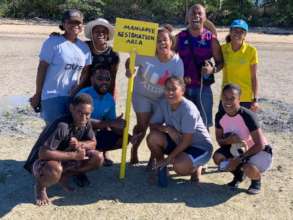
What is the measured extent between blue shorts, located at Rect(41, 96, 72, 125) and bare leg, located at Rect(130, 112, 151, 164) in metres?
0.82

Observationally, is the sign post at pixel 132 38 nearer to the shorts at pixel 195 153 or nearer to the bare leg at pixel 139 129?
the bare leg at pixel 139 129

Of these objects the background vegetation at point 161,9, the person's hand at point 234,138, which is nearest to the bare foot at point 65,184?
the person's hand at point 234,138

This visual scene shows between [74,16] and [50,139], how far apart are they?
126cm

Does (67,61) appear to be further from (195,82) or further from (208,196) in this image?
(208,196)

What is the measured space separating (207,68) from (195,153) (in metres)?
0.89

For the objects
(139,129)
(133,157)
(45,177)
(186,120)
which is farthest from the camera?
(133,157)

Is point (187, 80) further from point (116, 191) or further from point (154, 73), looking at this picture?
point (116, 191)

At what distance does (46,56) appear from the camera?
5543 mm

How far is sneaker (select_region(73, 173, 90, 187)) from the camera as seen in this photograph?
225 inches

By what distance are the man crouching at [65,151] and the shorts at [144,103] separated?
75 centimetres

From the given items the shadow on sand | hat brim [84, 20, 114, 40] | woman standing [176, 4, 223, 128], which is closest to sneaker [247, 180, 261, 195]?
the shadow on sand

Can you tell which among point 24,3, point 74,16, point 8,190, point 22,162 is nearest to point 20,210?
point 8,190

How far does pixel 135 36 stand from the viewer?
5.80 meters

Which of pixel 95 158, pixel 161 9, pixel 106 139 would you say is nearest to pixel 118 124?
pixel 106 139
